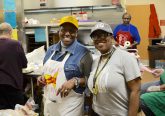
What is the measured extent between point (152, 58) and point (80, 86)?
6.28 m

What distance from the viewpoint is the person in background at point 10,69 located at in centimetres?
320

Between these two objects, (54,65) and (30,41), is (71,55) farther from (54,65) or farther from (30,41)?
(30,41)

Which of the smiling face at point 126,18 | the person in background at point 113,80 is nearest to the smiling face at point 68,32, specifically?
the person in background at point 113,80

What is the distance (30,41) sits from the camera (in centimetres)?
516

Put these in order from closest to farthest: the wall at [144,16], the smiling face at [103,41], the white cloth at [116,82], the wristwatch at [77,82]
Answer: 1. the white cloth at [116,82]
2. the smiling face at [103,41]
3. the wristwatch at [77,82]
4. the wall at [144,16]

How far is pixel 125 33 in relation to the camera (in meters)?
4.90

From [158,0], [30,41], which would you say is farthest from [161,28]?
[30,41]

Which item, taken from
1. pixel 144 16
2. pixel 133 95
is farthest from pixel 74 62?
pixel 144 16

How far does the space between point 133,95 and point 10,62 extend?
1.84m

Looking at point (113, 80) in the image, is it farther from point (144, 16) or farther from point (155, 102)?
point (144, 16)

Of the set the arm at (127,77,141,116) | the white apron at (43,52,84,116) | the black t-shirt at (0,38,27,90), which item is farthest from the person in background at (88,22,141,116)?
the black t-shirt at (0,38,27,90)

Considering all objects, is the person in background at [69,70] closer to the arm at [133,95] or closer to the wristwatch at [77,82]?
the wristwatch at [77,82]

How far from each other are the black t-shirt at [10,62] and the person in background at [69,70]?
1145 millimetres

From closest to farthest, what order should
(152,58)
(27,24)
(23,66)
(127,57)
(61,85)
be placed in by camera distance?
(127,57) < (61,85) < (23,66) < (27,24) < (152,58)
